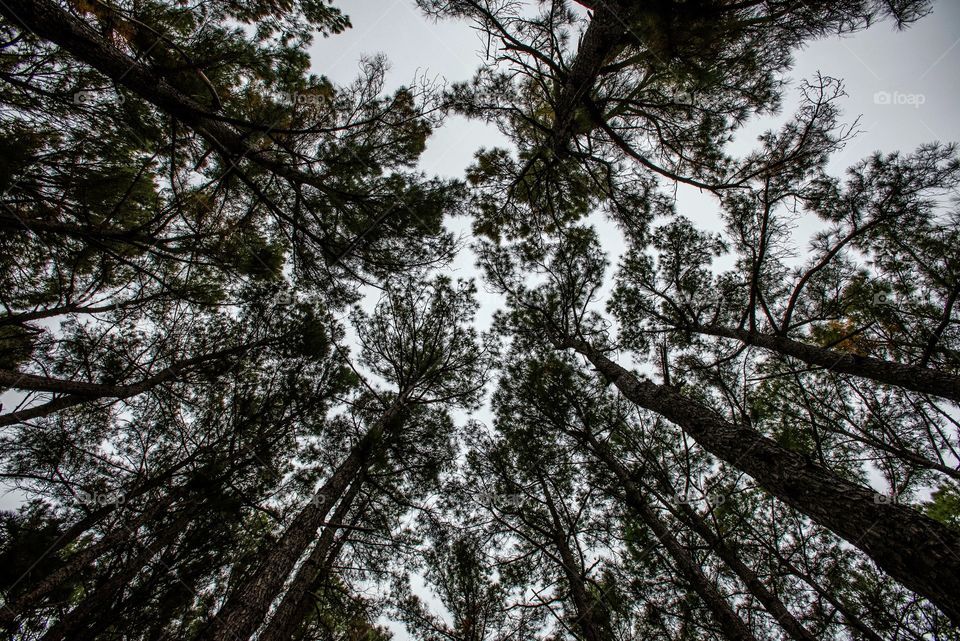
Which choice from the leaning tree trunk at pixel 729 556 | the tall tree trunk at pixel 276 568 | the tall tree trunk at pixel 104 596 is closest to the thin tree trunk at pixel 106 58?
the tall tree trunk at pixel 276 568

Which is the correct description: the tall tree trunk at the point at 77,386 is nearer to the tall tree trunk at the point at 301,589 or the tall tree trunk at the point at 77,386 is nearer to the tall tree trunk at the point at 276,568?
the tall tree trunk at the point at 276,568

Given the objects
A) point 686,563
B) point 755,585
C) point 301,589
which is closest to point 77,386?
point 301,589

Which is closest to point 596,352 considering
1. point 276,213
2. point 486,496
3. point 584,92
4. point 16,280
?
point 486,496

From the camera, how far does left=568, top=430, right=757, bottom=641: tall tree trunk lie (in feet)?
13.2

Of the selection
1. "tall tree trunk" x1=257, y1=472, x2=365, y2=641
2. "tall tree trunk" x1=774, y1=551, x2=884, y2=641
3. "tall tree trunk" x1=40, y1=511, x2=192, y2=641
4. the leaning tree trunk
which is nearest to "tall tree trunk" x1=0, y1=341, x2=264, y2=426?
"tall tree trunk" x1=40, y1=511, x2=192, y2=641

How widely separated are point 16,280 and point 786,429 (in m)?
13.1

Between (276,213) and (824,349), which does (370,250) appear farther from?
(824,349)

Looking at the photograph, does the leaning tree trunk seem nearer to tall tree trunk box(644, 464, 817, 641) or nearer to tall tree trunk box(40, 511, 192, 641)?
tall tree trunk box(644, 464, 817, 641)

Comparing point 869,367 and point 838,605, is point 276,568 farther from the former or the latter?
point 869,367

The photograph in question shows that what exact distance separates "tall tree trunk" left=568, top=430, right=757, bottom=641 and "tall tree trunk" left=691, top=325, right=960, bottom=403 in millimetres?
A: 3036

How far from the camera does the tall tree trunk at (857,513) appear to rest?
1.54 metres

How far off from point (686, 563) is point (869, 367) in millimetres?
3590

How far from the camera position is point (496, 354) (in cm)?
760

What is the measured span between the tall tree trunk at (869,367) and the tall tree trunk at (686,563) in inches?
120
